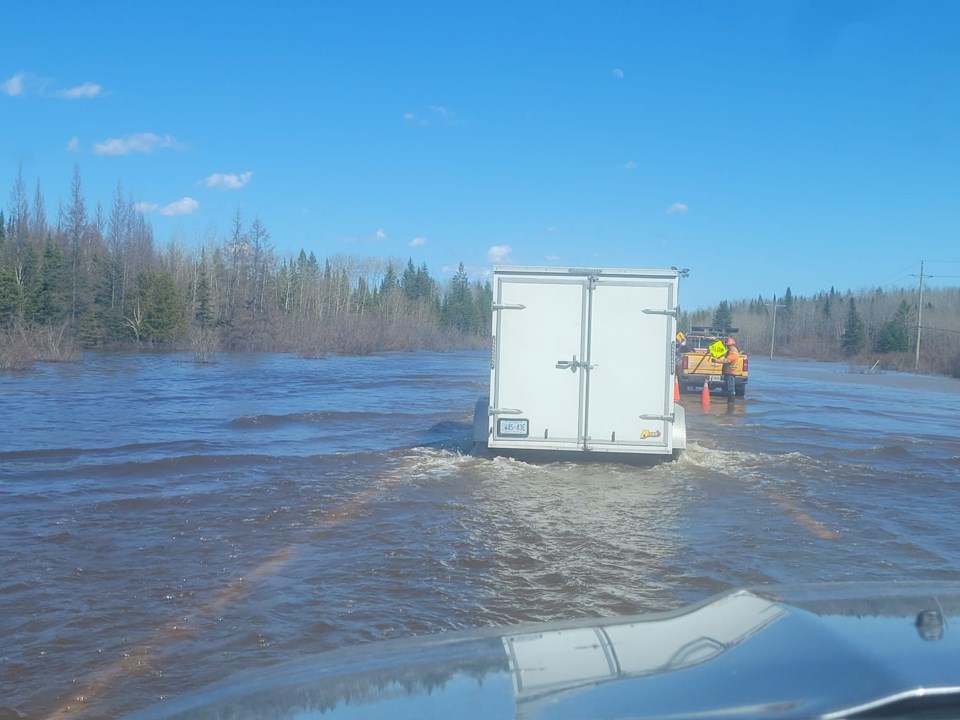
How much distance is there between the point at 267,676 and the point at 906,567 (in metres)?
6.78

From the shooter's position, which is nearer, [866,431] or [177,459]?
[177,459]

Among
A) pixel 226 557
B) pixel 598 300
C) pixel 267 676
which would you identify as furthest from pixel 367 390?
pixel 267 676

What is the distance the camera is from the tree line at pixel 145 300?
5050 cm

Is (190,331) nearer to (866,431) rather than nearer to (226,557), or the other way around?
(866,431)

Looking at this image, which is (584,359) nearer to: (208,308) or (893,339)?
(208,308)

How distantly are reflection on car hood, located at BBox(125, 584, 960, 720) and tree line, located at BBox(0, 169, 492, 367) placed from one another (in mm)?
35569

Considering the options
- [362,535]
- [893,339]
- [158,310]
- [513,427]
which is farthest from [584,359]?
[893,339]

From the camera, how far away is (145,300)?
62531mm

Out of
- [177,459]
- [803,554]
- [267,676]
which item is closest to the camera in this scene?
[267,676]

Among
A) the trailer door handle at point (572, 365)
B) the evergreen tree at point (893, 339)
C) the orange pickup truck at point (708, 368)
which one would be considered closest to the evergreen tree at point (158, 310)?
the orange pickup truck at point (708, 368)

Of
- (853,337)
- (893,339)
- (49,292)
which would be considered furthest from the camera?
(853,337)

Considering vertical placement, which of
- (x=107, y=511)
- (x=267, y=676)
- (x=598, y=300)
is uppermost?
(x=598, y=300)

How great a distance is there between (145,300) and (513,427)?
2231 inches

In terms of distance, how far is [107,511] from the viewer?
9758 mm
